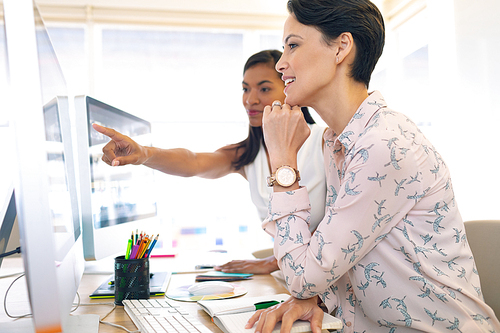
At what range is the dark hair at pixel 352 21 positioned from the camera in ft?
2.93

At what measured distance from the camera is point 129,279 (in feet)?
3.11

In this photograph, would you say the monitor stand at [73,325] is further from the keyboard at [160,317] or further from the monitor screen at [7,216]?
the monitor screen at [7,216]

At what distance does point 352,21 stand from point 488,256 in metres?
0.79

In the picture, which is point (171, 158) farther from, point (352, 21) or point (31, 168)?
point (31, 168)

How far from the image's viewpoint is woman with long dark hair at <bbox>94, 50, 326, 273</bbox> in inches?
58.4

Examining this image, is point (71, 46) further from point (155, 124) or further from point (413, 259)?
point (413, 259)

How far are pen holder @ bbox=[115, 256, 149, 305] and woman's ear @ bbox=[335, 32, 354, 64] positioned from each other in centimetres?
67

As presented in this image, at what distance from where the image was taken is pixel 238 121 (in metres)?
3.70

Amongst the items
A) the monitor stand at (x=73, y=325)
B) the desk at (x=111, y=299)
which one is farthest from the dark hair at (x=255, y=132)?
the monitor stand at (x=73, y=325)

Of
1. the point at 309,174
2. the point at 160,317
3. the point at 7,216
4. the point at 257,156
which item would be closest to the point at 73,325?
the point at 160,317

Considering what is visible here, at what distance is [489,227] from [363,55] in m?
0.66

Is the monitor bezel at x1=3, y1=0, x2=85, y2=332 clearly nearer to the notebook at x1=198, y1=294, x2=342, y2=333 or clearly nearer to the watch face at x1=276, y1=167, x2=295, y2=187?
the notebook at x1=198, y1=294, x2=342, y2=333

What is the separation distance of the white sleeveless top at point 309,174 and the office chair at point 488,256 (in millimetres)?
485

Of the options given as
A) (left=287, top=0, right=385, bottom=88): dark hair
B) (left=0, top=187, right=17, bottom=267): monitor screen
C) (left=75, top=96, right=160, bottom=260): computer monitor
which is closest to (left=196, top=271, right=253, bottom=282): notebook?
(left=75, top=96, right=160, bottom=260): computer monitor
